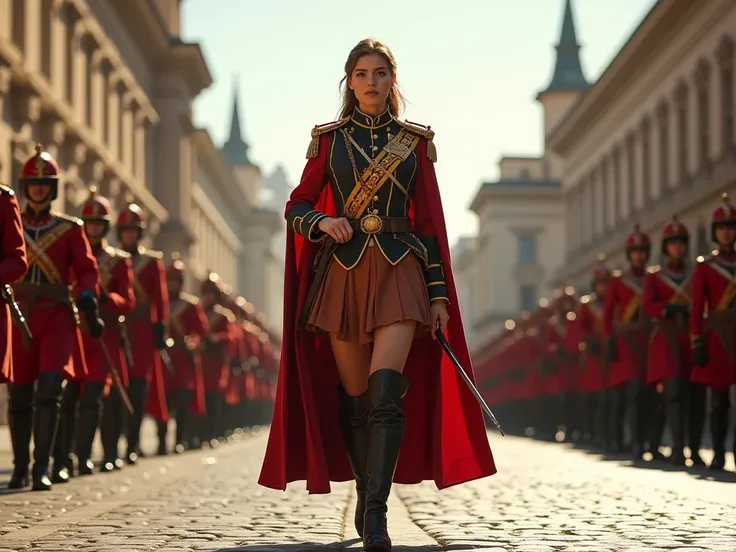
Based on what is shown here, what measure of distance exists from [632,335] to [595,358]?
377 cm

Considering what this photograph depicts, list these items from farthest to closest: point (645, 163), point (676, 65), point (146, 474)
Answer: point (645, 163)
point (676, 65)
point (146, 474)

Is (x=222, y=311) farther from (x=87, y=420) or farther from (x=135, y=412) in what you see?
(x=87, y=420)

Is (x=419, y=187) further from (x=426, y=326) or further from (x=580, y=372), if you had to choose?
(x=580, y=372)

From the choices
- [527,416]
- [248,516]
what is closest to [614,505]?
[248,516]

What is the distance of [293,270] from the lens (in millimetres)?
7785

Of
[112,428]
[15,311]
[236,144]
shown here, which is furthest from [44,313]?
[236,144]

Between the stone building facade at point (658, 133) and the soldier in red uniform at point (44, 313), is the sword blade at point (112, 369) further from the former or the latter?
the stone building facade at point (658, 133)

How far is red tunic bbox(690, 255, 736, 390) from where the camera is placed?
46.3 feet

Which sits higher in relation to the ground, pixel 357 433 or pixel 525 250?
pixel 525 250

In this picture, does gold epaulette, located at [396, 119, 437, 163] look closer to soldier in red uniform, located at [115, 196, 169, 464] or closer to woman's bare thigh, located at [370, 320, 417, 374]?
woman's bare thigh, located at [370, 320, 417, 374]

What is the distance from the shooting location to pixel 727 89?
1694 inches

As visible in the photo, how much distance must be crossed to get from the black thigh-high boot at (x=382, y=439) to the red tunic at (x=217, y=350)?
15.9 meters

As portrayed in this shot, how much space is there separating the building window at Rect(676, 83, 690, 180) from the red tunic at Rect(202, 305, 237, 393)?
89.0 feet

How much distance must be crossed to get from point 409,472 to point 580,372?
1626 cm
